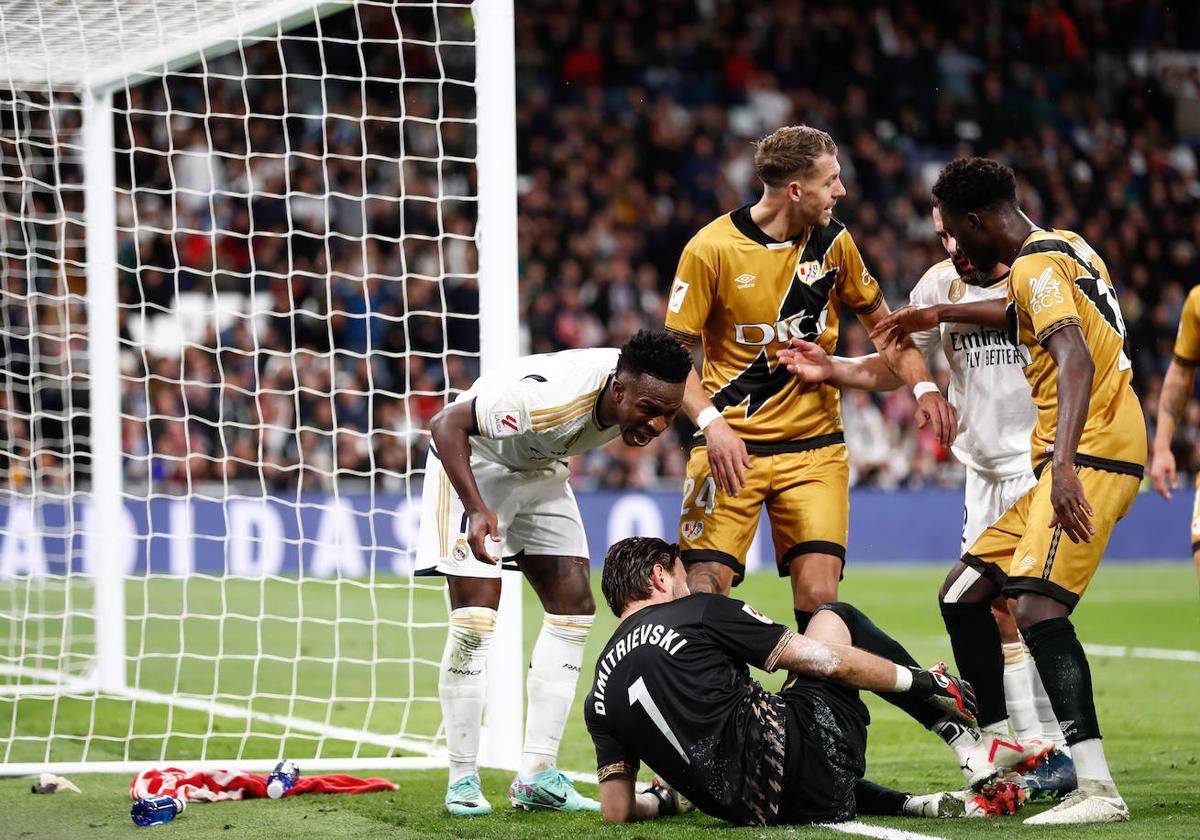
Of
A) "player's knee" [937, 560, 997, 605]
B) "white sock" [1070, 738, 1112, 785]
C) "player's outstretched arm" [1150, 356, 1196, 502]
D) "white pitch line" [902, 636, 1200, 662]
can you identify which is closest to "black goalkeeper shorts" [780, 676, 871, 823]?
"white sock" [1070, 738, 1112, 785]

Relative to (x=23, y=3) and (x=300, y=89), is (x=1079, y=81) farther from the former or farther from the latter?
(x=23, y=3)

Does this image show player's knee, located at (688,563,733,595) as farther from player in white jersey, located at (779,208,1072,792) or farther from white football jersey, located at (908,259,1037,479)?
white football jersey, located at (908,259,1037,479)

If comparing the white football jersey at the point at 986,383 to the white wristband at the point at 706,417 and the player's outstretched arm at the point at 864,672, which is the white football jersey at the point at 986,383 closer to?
the white wristband at the point at 706,417

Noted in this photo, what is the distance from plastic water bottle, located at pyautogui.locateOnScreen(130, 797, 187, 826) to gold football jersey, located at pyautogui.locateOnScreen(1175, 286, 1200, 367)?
4275 millimetres

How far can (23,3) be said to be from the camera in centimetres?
765

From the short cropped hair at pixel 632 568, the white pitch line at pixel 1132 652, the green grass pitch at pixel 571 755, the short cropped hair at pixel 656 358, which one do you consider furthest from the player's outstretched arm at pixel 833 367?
the white pitch line at pixel 1132 652

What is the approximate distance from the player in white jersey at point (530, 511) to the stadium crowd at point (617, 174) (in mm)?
9747

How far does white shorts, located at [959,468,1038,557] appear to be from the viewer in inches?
243

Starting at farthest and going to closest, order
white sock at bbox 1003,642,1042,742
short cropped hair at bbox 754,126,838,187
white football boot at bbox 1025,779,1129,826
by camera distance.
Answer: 1. white sock at bbox 1003,642,1042,742
2. short cropped hair at bbox 754,126,838,187
3. white football boot at bbox 1025,779,1129,826

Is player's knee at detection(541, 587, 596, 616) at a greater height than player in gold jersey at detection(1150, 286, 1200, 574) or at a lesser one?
lesser

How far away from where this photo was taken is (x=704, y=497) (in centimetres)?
584

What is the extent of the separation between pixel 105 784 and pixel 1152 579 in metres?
13.1

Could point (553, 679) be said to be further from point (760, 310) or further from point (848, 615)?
point (760, 310)

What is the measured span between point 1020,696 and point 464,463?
7.75ft
